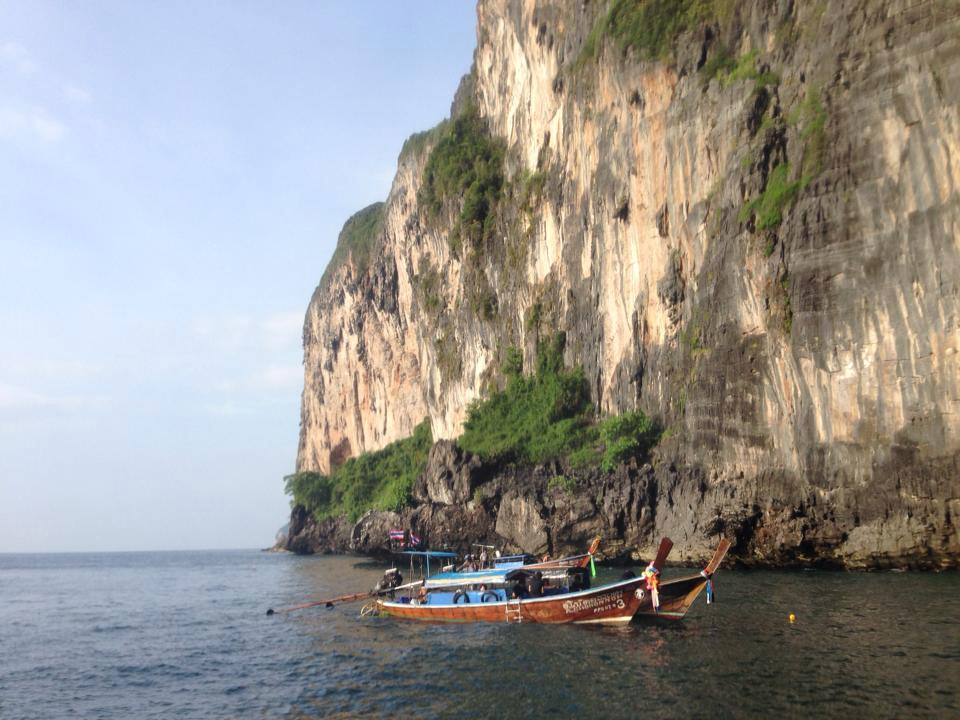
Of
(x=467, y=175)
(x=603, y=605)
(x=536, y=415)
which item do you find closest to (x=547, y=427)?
(x=536, y=415)

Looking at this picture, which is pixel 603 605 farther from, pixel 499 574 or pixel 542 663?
pixel 542 663

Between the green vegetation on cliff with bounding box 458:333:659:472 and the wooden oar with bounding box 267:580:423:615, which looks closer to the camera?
the wooden oar with bounding box 267:580:423:615

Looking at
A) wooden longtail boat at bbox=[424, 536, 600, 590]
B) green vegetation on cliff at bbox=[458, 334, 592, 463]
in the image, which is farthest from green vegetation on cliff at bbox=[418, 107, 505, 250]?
wooden longtail boat at bbox=[424, 536, 600, 590]

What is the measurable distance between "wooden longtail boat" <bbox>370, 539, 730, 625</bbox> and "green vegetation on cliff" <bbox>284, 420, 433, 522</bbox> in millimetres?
39915

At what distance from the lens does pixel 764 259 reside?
35344 mm

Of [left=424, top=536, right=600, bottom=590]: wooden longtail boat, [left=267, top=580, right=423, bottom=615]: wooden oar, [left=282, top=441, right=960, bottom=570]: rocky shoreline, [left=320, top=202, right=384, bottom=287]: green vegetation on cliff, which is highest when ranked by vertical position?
[left=320, top=202, right=384, bottom=287]: green vegetation on cliff

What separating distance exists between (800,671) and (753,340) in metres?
20.8

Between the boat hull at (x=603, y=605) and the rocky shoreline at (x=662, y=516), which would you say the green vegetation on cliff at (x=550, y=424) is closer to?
the rocky shoreline at (x=662, y=516)

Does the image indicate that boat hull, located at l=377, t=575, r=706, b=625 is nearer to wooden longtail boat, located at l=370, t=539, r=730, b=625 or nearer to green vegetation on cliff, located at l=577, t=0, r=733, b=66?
wooden longtail boat, located at l=370, t=539, r=730, b=625

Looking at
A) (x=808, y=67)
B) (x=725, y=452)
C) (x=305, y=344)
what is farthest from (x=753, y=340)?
(x=305, y=344)

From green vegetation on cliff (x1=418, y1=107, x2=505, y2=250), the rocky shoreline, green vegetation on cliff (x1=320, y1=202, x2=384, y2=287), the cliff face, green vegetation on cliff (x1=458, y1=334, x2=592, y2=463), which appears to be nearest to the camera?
the cliff face

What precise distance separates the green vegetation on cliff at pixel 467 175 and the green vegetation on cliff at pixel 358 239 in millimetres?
21433

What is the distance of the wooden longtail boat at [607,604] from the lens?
2395 centimetres

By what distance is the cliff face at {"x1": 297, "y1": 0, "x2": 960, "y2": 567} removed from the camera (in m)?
29.3
